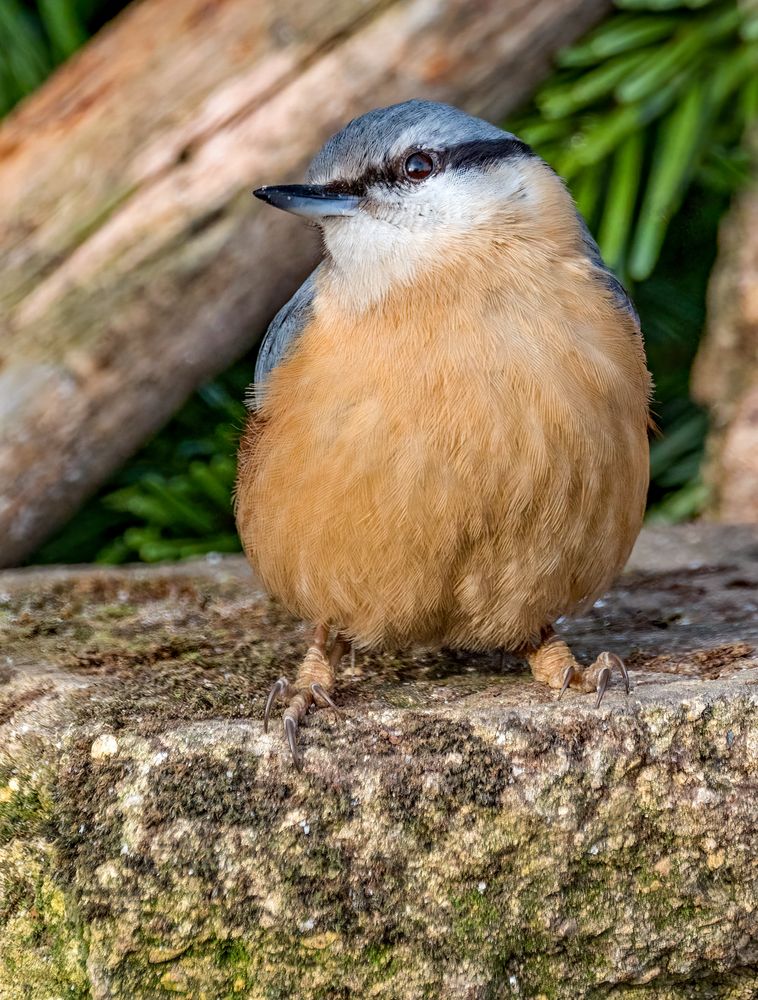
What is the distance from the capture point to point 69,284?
3.85m

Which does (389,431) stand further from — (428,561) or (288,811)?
(288,811)

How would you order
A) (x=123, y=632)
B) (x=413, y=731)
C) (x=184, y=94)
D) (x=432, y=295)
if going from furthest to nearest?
(x=184, y=94), (x=123, y=632), (x=432, y=295), (x=413, y=731)

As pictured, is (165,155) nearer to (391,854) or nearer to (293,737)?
(293,737)

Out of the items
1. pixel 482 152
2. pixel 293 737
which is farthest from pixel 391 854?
pixel 482 152

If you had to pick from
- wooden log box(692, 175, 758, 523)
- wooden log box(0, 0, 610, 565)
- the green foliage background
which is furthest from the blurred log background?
wooden log box(0, 0, 610, 565)

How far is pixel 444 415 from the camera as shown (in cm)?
237

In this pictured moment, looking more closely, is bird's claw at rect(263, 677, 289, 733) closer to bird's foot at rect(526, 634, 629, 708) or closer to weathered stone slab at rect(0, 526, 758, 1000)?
weathered stone slab at rect(0, 526, 758, 1000)

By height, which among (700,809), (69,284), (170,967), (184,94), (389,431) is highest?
(184,94)

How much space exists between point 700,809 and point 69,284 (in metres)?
2.49

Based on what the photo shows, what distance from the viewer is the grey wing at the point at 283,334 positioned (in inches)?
104

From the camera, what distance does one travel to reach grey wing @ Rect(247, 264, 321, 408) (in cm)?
265

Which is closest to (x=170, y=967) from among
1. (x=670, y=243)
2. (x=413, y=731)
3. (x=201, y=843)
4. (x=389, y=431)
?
(x=201, y=843)

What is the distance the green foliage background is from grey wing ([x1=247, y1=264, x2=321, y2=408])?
3.56ft

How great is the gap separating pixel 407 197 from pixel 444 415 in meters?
0.47
